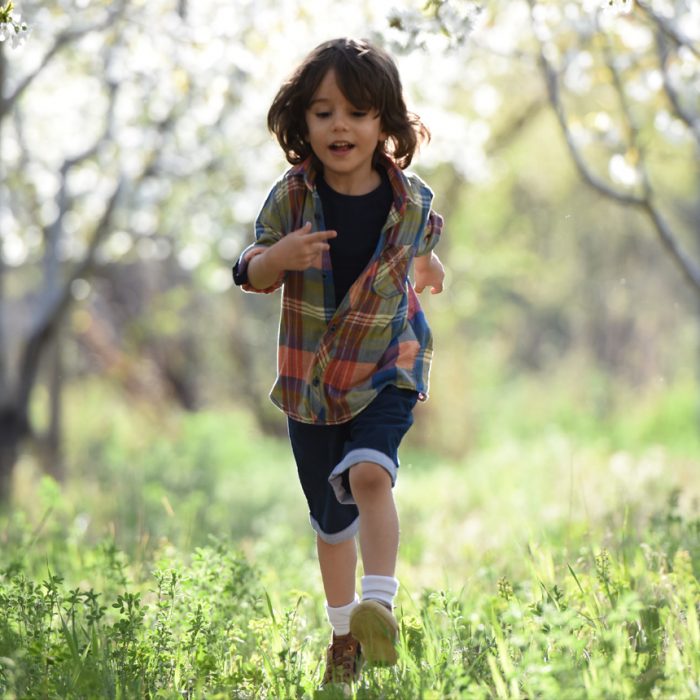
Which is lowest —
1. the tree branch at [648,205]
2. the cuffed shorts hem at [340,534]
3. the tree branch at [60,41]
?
the cuffed shorts hem at [340,534]

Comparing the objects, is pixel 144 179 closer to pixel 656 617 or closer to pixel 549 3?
pixel 549 3

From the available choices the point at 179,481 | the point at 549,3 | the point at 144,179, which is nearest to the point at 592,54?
the point at 549,3

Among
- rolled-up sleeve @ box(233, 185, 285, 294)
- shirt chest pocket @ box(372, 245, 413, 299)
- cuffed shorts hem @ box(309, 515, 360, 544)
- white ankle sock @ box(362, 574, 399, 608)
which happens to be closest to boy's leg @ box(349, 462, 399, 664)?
white ankle sock @ box(362, 574, 399, 608)

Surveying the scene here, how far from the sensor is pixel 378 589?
120 inches

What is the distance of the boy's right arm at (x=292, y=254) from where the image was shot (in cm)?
308

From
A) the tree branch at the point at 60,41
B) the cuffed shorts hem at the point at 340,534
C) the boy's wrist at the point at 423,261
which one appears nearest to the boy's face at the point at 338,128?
the boy's wrist at the point at 423,261

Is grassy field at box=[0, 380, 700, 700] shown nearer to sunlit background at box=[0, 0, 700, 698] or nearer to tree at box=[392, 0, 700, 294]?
sunlit background at box=[0, 0, 700, 698]

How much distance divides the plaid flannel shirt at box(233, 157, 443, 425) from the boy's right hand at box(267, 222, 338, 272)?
0.53 feet

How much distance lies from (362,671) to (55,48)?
249 inches

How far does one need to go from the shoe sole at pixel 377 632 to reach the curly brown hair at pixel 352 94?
1.37 m

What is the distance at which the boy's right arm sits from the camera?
3.08 meters

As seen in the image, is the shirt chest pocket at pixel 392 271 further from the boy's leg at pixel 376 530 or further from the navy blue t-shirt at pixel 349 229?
the boy's leg at pixel 376 530

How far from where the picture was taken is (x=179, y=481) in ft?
41.5

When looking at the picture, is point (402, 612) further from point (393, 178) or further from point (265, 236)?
point (393, 178)
